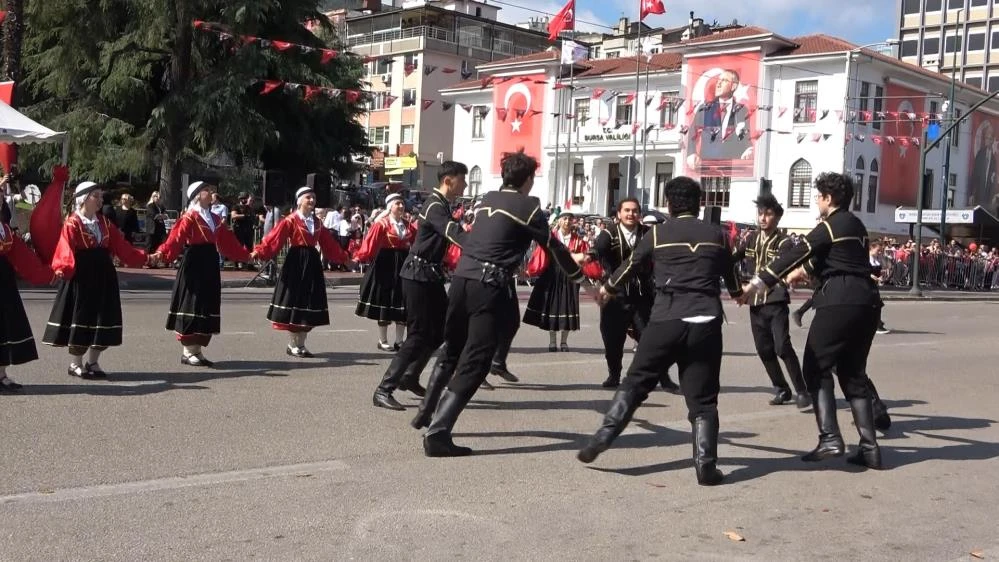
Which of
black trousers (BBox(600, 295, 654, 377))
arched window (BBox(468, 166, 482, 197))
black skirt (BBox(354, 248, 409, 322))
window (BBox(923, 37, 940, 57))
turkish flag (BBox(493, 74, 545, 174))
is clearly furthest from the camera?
window (BBox(923, 37, 940, 57))

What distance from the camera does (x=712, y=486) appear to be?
251 inches

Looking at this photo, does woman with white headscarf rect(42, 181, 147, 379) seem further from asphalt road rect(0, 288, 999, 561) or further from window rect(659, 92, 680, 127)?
window rect(659, 92, 680, 127)

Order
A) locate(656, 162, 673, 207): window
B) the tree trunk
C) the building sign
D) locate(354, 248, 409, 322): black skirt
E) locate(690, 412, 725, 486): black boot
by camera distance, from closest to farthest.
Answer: locate(690, 412, 725, 486): black boot, locate(354, 248, 409, 322): black skirt, the tree trunk, the building sign, locate(656, 162, 673, 207): window

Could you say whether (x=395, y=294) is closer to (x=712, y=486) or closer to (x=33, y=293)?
(x=712, y=486)

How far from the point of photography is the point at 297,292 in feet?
36.3

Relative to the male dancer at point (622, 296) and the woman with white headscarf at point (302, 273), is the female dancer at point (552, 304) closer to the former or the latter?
the male dancer at point (622, 296)

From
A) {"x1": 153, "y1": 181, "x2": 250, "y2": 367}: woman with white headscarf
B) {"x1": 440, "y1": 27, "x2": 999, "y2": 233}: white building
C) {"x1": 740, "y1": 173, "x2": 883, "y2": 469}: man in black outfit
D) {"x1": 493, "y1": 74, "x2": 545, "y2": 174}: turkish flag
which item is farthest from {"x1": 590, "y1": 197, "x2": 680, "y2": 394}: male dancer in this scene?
{"x1": 493, "y1": 74, "x2": 545, "y2": 174}: turkish flag

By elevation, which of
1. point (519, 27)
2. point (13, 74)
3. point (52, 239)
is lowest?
point (52, 239)

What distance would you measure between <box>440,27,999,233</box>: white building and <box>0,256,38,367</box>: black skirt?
37.2m

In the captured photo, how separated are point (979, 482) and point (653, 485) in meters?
2.18

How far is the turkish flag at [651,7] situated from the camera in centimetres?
3744

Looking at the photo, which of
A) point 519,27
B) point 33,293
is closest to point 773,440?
point 33,293

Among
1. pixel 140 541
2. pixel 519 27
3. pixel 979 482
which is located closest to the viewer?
A: pixel 140 541

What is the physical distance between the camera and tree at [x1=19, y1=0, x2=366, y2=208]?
30.9m
